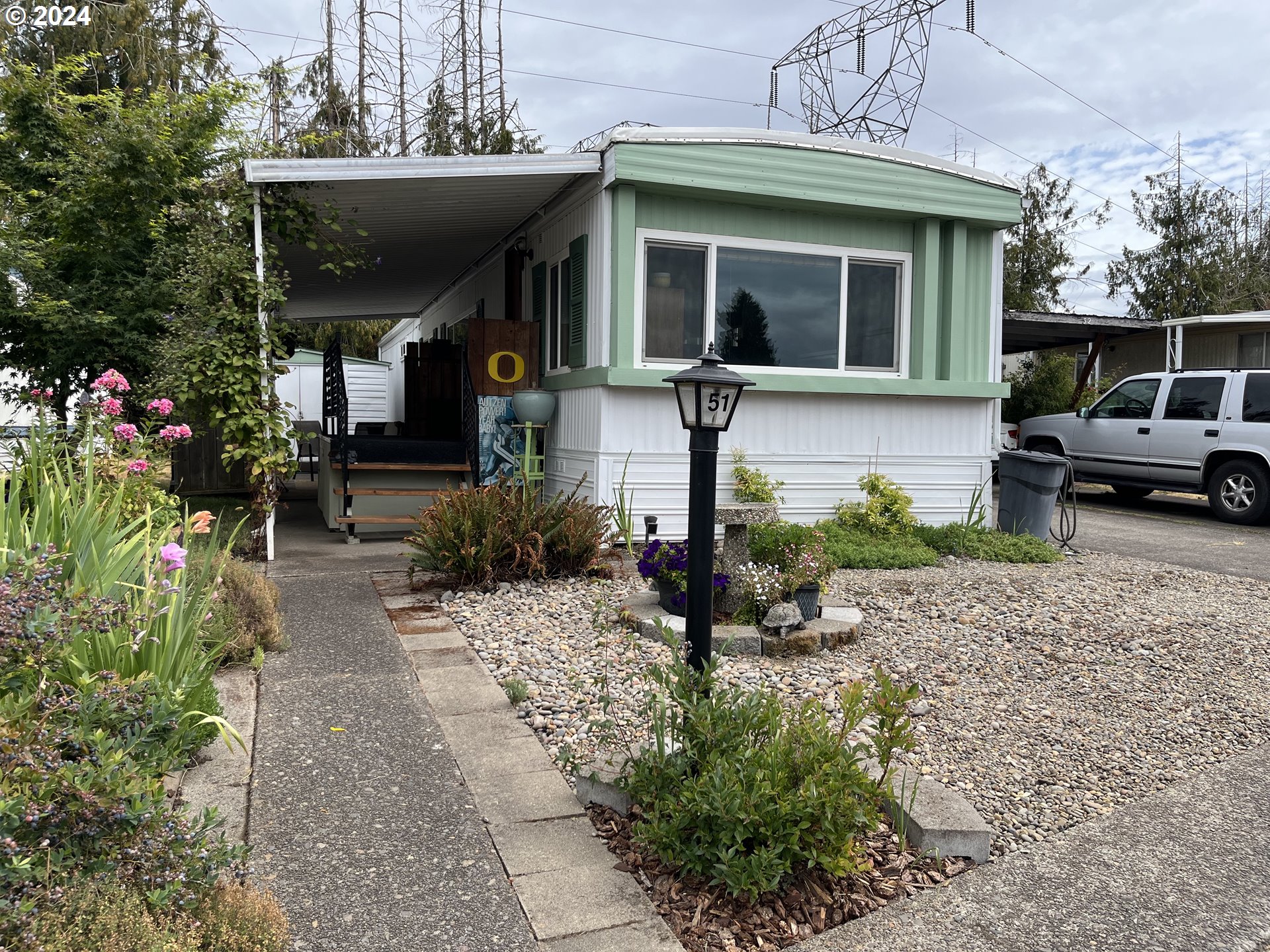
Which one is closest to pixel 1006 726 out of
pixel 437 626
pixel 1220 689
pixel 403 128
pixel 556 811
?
pixel 1220 689

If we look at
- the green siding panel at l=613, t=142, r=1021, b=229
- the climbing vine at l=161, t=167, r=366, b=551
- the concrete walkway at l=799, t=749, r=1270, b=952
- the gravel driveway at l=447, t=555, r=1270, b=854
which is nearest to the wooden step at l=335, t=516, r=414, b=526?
the climbing vine at l=161, t=167, r=366, b=551

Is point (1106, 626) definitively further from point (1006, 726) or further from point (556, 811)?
point (556, 811)

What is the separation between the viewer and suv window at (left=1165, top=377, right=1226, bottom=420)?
10.6 metres

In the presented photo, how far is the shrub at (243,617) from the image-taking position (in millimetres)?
4086

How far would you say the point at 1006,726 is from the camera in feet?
→ 12.0

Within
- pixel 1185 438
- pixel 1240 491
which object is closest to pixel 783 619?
pixel 1240 491

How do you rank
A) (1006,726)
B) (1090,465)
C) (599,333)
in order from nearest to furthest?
(1006,726)
(599,333)
(1090,465)

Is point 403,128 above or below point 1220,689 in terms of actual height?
above

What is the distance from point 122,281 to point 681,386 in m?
7.45

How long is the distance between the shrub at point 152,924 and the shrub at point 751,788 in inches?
40.4

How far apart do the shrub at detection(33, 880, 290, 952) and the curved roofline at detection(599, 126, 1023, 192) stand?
6379 mm

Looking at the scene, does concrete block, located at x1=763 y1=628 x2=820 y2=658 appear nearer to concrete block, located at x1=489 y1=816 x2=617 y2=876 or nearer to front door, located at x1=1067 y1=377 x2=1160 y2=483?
concrete block, located at x1=489 y1=816 x2=617 y2=876

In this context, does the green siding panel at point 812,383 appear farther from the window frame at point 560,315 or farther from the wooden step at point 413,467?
the wooden step at point 413,467

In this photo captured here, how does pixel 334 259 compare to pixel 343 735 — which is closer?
pixel 343 735
